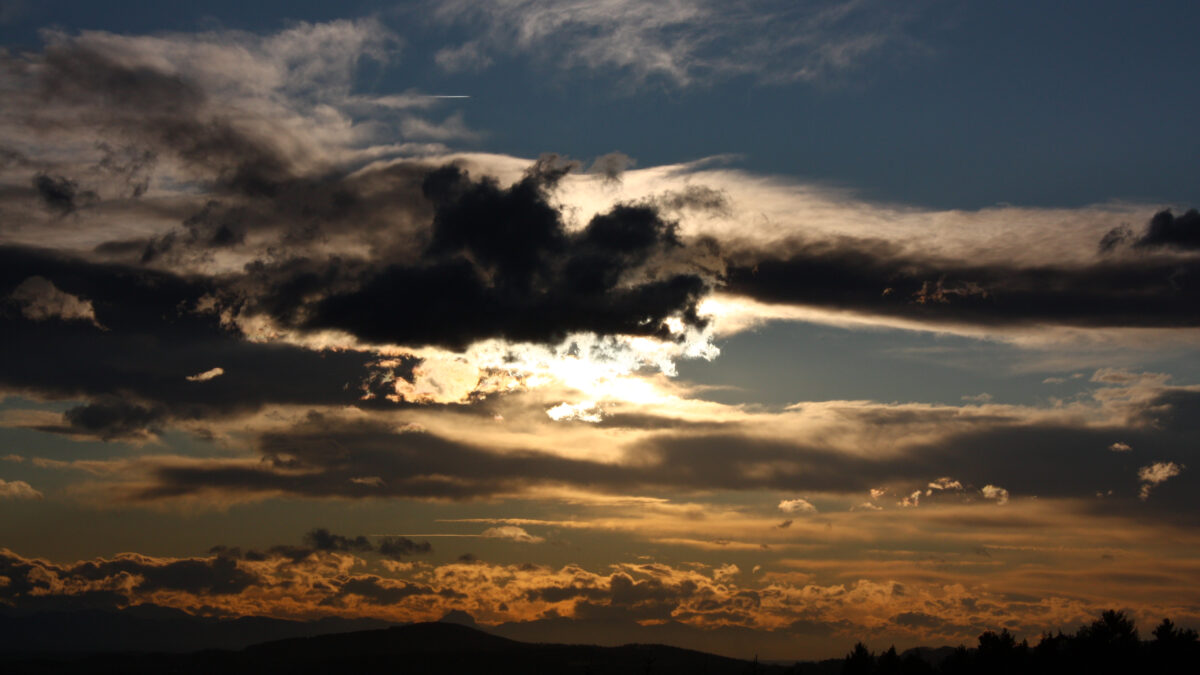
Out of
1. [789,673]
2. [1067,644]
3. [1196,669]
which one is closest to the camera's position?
[1196,669]

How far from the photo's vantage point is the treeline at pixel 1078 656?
159 metres

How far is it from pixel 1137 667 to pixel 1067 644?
14186mm

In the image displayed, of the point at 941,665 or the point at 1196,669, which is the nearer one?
the point at 1196,669

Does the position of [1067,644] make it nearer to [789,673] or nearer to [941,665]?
[941,665]

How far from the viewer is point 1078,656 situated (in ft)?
537

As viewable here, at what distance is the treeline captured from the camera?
15900cm

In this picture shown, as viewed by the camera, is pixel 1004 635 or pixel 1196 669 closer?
pixel 1196 669

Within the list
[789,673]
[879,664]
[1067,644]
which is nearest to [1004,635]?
[1067,644]

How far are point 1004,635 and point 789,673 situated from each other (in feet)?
115

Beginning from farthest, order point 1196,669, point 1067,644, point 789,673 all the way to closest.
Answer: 1. point 789,673
2. point 1067,644
3. point 1196,669

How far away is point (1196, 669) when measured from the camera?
504 ft

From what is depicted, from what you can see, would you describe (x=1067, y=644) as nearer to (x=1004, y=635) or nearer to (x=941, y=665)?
(x=1004, y=635)

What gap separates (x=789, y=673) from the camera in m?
183

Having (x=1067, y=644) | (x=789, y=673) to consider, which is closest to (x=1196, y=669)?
(x=1067, y=644)
